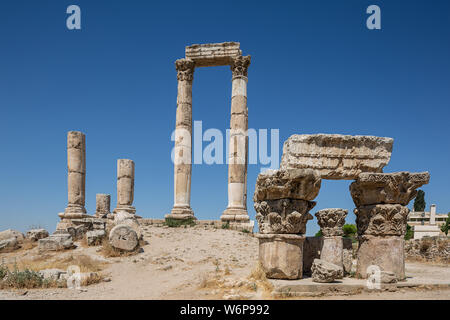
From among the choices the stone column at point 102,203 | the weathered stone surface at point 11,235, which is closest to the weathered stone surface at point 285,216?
the weathered stone surface at point 11,235

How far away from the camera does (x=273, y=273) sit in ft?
21.8

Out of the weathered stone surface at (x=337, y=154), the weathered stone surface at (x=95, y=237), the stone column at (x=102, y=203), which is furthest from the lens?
the stone column at (x=102, y=203)

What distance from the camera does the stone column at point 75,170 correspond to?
1827 centimetres

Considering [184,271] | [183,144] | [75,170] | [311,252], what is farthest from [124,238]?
[75,170]

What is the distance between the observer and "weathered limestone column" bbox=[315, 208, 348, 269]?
24.5 ft

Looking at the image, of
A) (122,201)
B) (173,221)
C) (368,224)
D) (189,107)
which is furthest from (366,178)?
(122,201)

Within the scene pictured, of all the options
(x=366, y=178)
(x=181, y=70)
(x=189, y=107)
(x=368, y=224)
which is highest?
(x=181, y=70)

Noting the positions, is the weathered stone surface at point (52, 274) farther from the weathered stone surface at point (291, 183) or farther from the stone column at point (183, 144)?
the stone column at point (183, 144)

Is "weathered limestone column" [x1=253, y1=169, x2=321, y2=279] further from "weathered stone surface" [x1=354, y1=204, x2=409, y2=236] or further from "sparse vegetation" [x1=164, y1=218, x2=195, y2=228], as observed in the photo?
"sparse vegetation" [x1=164, y1=218, x2=195, y2=228]

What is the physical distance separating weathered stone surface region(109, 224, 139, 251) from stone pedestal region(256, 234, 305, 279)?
5995mm

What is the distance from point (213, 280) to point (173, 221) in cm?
979

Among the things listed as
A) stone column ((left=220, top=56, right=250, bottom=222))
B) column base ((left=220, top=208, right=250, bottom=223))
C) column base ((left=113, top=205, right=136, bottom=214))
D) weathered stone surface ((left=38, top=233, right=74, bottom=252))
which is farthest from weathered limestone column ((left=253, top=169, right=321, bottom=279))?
column base ((left=113, top=205, right=136, bottom=214))

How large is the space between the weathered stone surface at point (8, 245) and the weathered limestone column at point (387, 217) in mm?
12206
